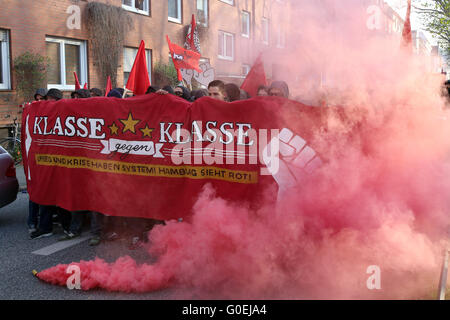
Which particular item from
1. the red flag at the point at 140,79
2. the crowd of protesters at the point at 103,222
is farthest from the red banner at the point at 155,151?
the red flag at the point at 140,79

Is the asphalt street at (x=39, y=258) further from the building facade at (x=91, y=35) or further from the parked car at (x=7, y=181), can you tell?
the building facade at (x=91, y=35)

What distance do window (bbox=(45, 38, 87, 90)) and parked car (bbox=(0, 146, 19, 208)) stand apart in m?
6.96

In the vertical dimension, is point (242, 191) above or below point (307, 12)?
below

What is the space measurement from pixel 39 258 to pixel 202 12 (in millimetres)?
15565

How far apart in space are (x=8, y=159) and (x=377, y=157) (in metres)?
4.68

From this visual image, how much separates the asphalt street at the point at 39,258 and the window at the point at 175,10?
12.3 meters

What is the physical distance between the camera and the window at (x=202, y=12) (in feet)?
59.2

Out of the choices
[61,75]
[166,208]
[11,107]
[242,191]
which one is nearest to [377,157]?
[242,191]

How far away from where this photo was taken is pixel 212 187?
4.45 meters

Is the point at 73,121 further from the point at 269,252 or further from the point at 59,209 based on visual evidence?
the point at 269,252

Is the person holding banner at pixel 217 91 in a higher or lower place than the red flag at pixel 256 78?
lower

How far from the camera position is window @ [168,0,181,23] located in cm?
1669

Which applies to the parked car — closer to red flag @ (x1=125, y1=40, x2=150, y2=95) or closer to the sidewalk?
red flag @ (x1=125, y1=40, x2=150, y2=95)

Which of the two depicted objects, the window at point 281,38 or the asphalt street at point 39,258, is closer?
the asphalt street at point 39,258
